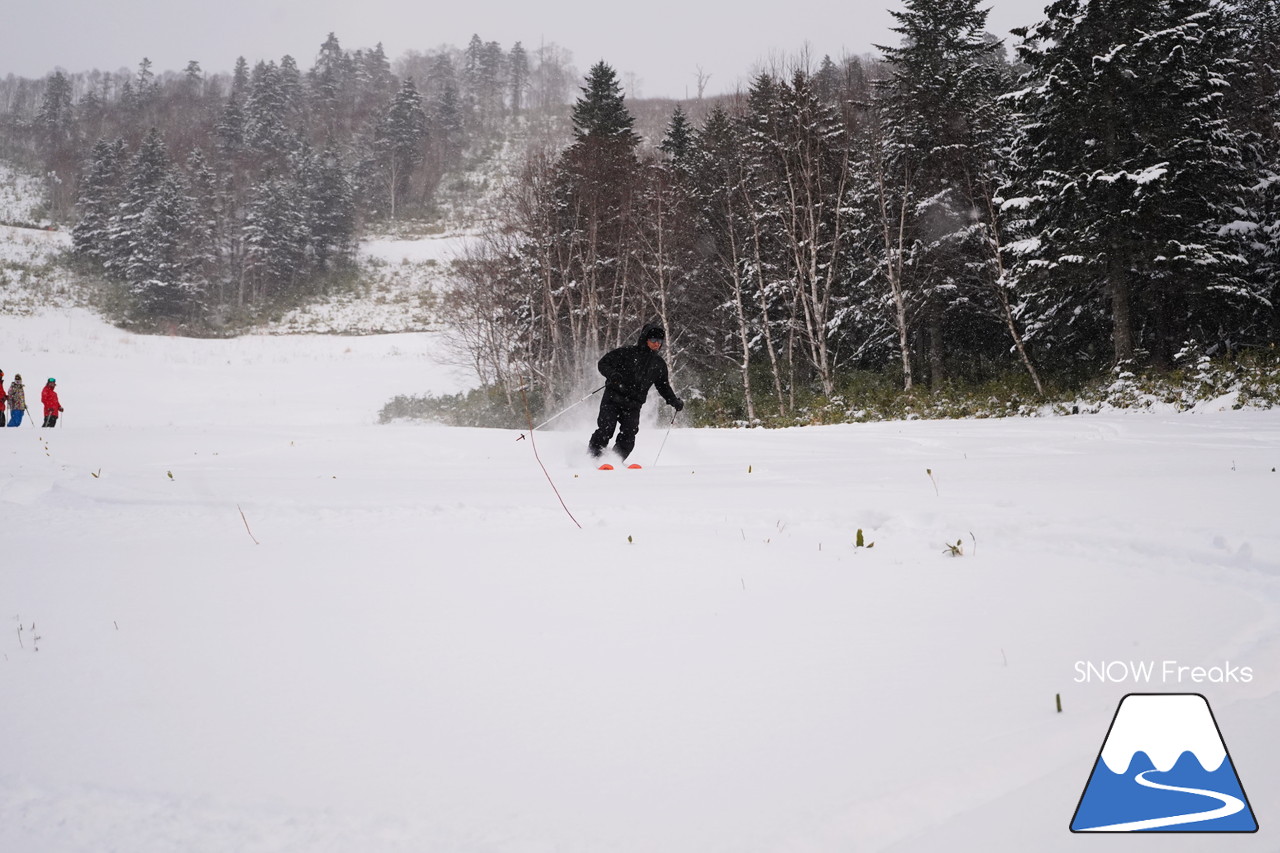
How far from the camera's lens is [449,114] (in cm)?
8106

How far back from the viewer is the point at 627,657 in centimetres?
239

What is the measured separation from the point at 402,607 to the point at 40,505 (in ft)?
16.7

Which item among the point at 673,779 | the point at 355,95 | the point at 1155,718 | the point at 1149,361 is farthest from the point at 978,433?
the point at 355,95

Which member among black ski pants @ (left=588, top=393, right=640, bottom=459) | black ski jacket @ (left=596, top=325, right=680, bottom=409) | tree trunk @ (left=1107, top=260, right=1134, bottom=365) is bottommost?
black ski pants @ (left=588, top=393, right=640, bottom=459)

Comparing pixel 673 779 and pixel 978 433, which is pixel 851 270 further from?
pixel 673 779

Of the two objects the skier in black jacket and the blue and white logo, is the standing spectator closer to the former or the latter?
the skier in black jacket

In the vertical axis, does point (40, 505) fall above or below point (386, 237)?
below

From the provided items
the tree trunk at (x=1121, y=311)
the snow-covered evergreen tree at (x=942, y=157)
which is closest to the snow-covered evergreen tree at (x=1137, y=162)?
the tree trunk at (x=1121, y=311)

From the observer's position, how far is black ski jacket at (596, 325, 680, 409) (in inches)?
333

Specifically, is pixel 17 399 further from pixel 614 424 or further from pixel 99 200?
pixel 99 200

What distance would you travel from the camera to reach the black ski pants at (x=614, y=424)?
8461mm

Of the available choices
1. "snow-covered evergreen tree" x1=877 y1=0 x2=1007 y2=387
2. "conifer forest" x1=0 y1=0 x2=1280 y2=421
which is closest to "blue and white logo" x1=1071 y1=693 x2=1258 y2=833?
"conifer forest" x1=0 y1=0 x2=1280 y2=421

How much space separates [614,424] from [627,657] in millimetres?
6195

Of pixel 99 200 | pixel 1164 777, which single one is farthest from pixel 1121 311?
pixel 99 200
